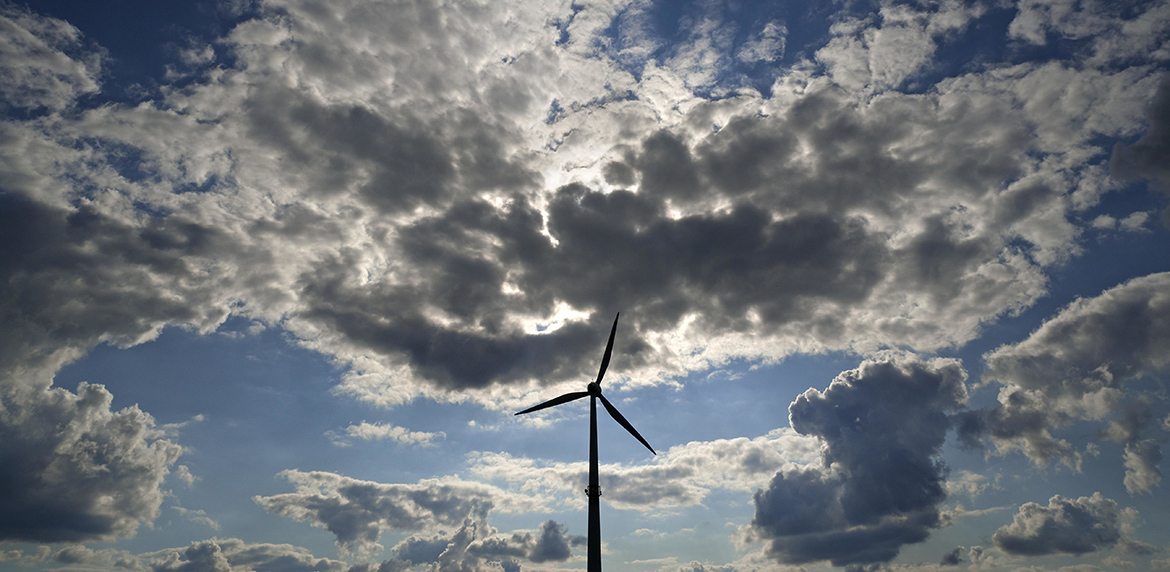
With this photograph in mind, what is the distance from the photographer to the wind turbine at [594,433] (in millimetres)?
106688

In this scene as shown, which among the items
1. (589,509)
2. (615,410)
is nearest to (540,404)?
(615,410)

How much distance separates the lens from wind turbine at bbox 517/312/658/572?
10669 centimetres

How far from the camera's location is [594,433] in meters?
121

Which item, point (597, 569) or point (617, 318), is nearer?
point (597, 569)

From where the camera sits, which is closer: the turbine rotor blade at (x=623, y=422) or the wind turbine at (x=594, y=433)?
the wind turbine at (x=594, y=433)

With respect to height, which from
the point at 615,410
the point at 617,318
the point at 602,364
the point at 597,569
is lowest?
the point at 597,569

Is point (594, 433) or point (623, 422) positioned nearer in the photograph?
point (594, 433)

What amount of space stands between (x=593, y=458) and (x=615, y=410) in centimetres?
2689

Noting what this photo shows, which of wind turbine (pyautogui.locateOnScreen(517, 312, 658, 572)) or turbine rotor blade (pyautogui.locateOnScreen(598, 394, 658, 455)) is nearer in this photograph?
wind turbine (pyautogui.locateOnScreen(517, 312, 658, 572))

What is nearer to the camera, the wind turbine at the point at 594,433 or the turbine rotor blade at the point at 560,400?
the wind turbine at the point at 594,433

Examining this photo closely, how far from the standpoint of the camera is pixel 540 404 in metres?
146

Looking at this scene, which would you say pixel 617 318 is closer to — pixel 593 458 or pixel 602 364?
pixel 602 364

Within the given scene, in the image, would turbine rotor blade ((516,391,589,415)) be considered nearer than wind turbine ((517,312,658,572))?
No

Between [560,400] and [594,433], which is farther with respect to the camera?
[560,400]
